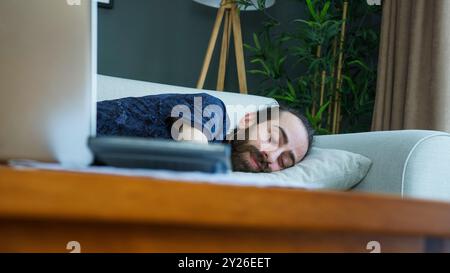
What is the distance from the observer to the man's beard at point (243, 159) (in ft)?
4.80

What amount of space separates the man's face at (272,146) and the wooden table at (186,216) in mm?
993

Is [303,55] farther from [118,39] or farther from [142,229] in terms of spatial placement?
[142,229]

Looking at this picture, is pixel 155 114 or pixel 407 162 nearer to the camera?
pixel 407 162

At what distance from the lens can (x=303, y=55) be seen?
9.07ft

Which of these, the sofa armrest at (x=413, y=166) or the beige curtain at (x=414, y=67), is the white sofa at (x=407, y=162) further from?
the beige curtain at (x=414, y=67)

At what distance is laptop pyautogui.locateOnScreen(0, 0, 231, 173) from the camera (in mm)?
562

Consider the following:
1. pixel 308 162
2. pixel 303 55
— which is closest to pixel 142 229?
pixel 308 162

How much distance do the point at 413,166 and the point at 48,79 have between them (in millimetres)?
946

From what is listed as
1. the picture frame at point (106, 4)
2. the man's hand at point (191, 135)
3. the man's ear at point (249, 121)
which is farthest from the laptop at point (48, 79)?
the picture frame at point (106, 4)

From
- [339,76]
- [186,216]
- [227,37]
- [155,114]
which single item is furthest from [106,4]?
[186,216]

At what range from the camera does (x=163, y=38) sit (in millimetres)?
3021

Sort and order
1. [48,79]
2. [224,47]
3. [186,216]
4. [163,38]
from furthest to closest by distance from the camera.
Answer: [163,38] → [224,47] → [48,79] → [186,216]

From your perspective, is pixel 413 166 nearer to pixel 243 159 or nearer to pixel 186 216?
pixel 243 159
